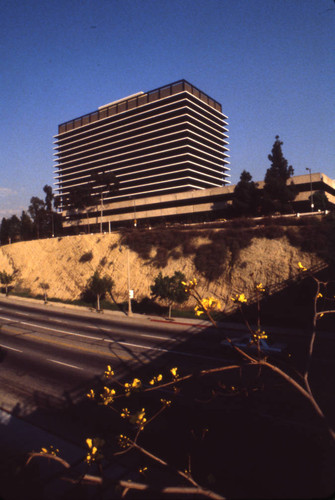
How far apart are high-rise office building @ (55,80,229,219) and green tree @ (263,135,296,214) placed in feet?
138

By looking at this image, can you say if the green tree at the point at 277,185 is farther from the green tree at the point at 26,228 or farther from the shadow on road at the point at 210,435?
the green tree at the point at 26,228

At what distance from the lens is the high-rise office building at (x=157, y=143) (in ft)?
326

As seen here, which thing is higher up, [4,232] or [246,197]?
[246,197]

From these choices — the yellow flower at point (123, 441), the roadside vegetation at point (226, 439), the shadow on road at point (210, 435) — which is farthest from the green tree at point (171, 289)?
the yellow flower at point (123, 441)

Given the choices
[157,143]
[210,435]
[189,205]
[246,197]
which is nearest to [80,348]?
[210,435]

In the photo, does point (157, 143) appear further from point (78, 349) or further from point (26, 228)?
point (78, 349)

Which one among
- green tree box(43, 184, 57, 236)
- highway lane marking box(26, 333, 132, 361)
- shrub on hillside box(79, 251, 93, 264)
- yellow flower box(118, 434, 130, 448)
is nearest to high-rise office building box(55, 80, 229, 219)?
green tree box(43, 184, 57, 236)

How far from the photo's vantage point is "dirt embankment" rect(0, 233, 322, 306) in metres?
31.5

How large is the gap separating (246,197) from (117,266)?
26.5 metres

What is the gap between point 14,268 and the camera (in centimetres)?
5891

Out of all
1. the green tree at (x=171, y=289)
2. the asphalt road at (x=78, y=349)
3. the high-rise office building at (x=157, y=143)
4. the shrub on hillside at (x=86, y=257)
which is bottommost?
the asphalt road at (x=78, y=349)

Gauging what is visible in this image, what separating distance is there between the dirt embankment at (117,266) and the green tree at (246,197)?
1947cm

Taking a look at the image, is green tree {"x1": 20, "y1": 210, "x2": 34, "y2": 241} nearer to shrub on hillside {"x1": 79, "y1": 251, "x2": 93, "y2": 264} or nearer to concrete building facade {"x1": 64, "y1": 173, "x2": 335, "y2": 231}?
concrete building facade {"x1": 64, "y1": 173, "x2": 335, "y2": 231}

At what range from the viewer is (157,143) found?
105 m
